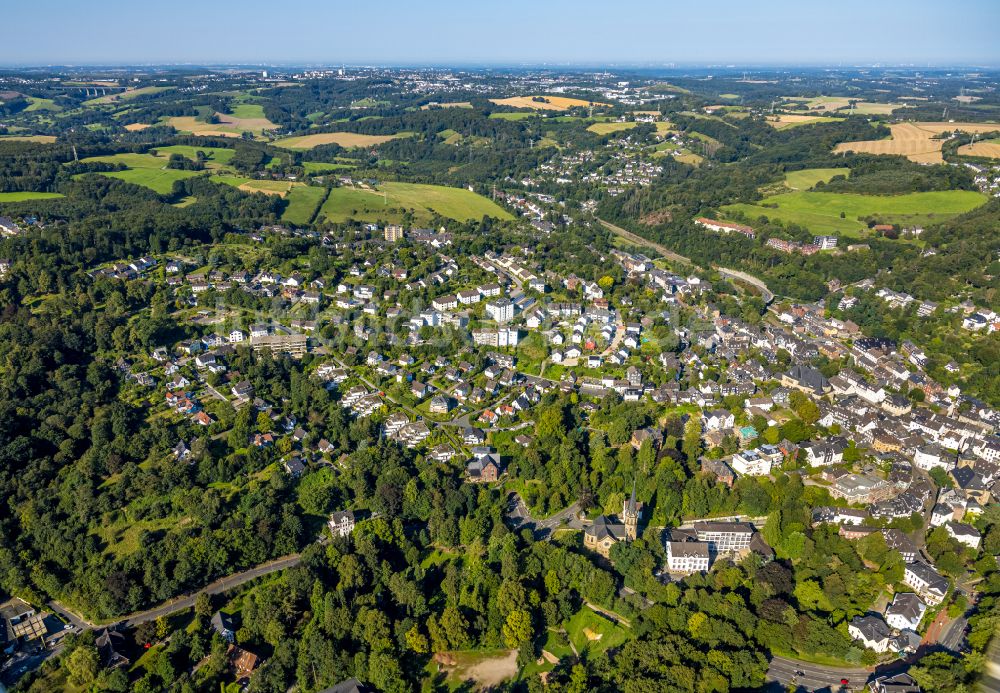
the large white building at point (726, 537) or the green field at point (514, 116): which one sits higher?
the green field at point (514, 116)

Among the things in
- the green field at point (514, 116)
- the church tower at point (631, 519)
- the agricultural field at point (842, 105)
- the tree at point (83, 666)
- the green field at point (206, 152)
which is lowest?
the tree at point (83, 666)

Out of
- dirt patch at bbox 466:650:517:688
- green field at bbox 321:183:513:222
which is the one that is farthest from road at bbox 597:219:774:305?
dirt patch at bbox 466:650:517:688

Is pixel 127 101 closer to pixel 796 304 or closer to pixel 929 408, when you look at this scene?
pixel 796 304

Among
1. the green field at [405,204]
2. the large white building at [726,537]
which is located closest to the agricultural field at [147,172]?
the green field at [405,204]

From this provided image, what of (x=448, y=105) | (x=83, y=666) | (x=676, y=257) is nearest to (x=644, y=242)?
(x=676, y=257)

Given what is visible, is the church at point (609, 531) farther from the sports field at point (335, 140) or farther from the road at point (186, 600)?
the sports field at point (335, 140)

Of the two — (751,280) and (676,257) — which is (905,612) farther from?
(676,257)
